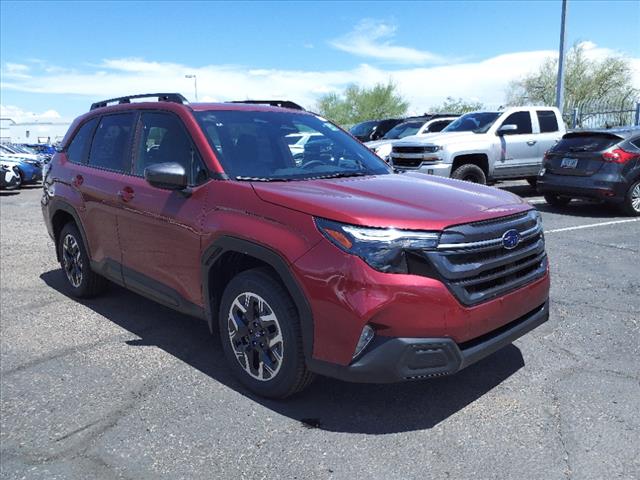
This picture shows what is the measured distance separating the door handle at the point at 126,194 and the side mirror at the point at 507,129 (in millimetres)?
9235

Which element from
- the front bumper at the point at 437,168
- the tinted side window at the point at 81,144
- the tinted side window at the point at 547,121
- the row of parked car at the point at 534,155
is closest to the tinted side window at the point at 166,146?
the tinted side window at the point at 81,144

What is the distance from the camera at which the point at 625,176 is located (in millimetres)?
9414

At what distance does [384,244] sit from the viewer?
281cm

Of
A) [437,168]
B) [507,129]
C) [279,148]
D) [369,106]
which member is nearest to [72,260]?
[279,148]

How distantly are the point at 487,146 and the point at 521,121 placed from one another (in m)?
1.46

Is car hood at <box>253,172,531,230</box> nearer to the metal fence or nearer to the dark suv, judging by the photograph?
the dark suv

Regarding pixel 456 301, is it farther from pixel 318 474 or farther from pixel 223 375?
pixel 223 375

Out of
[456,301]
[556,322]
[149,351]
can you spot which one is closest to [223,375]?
[149,351]

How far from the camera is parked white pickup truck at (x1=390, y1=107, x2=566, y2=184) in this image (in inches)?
436

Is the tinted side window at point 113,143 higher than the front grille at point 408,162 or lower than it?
higher

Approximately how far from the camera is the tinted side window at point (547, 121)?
12523mm

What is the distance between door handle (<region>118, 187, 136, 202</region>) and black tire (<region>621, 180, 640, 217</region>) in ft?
27.8

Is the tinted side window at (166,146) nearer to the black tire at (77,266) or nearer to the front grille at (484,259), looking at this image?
the black tire at (77,266)

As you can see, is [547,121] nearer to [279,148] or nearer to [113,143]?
[279,148]
